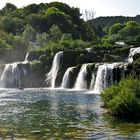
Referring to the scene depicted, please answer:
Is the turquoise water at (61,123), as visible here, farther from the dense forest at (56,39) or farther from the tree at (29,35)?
the tree at (29,35)

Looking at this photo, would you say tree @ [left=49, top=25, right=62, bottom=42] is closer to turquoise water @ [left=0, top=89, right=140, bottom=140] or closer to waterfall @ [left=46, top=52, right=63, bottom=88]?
waterfall @ [left=46, top=52, right=63, bottom=88]

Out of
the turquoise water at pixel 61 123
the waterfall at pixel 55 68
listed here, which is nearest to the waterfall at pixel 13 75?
the waterfall at pixel 55 68

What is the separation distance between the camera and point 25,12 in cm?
17075

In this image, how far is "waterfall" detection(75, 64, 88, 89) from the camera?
3088 inches

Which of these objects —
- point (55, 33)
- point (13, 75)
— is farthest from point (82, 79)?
point (55, 33)

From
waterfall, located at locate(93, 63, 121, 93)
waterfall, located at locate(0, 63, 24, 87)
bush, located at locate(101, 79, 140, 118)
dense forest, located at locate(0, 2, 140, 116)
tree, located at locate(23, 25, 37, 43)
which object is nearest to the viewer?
bush, located at locate(101, 79, 140, 118)

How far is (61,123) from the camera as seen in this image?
36.0 m

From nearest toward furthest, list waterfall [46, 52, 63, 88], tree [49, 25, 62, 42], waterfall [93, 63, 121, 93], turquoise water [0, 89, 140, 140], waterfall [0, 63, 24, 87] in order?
1. turquoise water [0, 89, 140, 140]
2. waterfall [93, 63, 121, 93]
3. waterfall [46, 52, 63, 88]
4. waterfall [0, 63, 24, 87]
5. tree [49, 25, 62, 42]

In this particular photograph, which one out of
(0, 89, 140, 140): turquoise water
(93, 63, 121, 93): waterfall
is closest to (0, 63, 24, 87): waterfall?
(93, 63, 121, 93): waterfall

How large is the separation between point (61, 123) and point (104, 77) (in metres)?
36.4

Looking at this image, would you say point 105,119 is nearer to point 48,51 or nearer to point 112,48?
point 112,48

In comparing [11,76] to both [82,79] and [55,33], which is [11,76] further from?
[55,33]

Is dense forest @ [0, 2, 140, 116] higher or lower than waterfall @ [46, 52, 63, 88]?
higher

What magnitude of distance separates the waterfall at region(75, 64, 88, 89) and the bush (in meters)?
37.9
